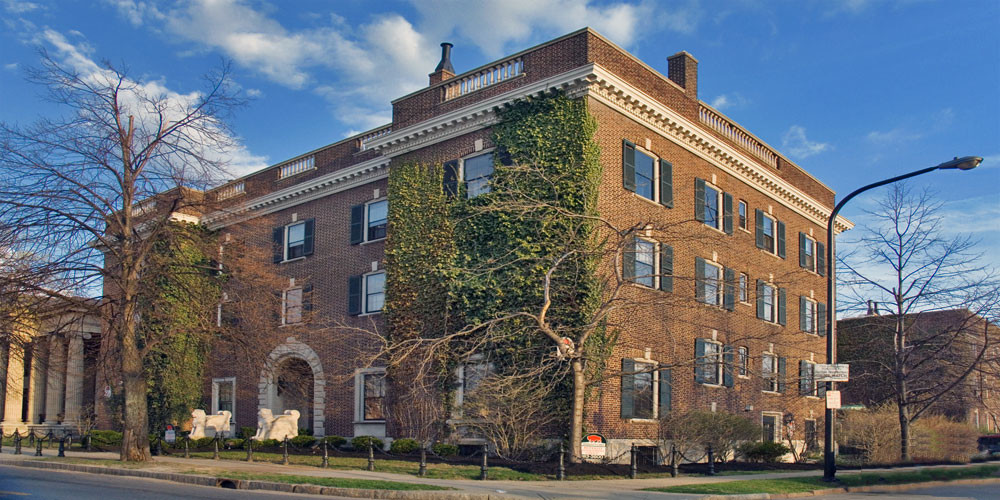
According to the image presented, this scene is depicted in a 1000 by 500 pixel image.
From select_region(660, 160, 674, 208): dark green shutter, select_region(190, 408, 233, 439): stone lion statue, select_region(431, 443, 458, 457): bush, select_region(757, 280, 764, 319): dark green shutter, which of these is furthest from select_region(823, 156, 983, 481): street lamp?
select_region(190, 408, 233, 439): stone lion statue

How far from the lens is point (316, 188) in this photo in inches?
1395

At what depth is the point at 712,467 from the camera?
2277 cm

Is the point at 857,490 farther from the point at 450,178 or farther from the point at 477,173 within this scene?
the point at 450,178

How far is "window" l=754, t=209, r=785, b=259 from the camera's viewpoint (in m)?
35.3

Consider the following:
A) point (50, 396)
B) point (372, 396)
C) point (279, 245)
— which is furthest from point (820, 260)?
point (50, 396)

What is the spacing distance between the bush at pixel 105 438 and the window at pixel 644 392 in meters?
20.6

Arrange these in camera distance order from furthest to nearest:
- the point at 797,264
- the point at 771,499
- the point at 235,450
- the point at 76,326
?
1. the point at 76,326
2. the point at 797,264
3. the point at 235,450
4. the point at 771,499

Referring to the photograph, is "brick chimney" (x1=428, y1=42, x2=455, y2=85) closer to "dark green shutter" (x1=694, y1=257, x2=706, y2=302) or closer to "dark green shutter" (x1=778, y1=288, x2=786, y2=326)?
"dark green shutter" (x1=694, y1=257, x2=706, y2=302)

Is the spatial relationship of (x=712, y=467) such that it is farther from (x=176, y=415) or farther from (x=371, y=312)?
(x=176, y=415)

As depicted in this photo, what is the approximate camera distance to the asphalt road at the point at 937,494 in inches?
738

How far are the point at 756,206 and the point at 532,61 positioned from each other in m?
13.2

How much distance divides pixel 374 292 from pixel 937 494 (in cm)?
1970

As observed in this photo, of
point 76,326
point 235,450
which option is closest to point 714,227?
point 235,450

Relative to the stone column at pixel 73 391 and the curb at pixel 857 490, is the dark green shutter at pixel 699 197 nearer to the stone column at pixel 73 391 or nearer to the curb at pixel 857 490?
the curb at pixel 857 490
